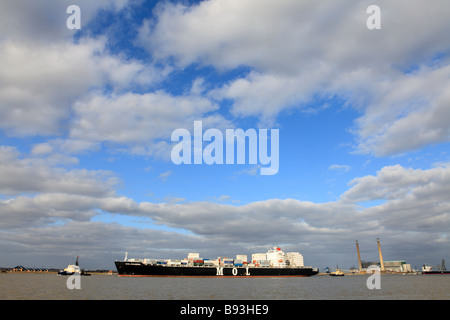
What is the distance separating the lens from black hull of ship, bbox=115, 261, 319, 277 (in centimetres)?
9619

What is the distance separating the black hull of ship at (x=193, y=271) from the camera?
3787 inches

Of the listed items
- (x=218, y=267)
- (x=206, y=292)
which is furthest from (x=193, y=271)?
(x=206, y=292)

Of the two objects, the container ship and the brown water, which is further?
the container ship

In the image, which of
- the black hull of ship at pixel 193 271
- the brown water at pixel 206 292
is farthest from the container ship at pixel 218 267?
the brown water at pixel 206 292

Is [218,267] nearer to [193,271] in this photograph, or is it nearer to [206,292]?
[193,271]

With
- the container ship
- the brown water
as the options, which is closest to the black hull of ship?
the container ship

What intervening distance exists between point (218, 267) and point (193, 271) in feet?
34.7

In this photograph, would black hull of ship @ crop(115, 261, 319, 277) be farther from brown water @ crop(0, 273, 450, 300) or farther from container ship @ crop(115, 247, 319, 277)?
brown water @ crop(0, 273, 450, 300)

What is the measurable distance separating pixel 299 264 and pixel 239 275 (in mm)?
51271

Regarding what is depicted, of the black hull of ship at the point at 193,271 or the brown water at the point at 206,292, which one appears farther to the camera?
the black hull of ship at the point at 193,271

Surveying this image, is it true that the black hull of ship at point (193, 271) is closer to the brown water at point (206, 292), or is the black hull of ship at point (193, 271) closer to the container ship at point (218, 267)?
the container ship at point (218, 267)

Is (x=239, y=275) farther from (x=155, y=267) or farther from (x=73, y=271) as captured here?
(x=73, y=271)
